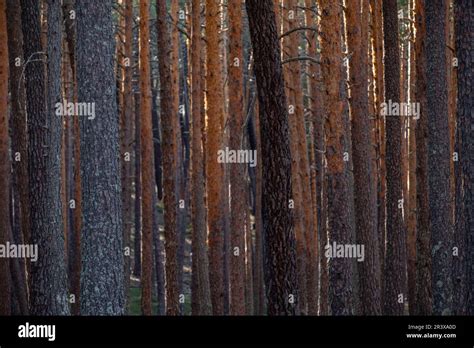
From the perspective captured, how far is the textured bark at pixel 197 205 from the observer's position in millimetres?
17797

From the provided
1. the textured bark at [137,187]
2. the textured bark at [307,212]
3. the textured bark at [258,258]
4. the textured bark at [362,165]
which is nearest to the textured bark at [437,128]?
the textured bark at [362,165]

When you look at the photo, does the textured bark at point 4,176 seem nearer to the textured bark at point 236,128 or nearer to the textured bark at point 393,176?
the textured bark at point 236,128

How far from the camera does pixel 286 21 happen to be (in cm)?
2086

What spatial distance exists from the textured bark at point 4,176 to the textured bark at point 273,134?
737 cm

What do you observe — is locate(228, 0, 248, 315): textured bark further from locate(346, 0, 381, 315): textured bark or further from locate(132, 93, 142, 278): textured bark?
locate(132, 93, 142, 278): textured bark

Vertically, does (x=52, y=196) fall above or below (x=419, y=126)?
below

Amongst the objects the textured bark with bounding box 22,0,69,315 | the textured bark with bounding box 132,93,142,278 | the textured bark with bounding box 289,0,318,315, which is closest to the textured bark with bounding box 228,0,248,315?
the textured bark with bounding box 289,0,318,315

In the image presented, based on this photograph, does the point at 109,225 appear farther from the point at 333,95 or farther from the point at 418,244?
the point at 418,244

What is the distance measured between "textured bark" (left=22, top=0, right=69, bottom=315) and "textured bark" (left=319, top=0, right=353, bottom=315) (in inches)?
159

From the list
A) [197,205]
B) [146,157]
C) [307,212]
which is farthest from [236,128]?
[307,212]
